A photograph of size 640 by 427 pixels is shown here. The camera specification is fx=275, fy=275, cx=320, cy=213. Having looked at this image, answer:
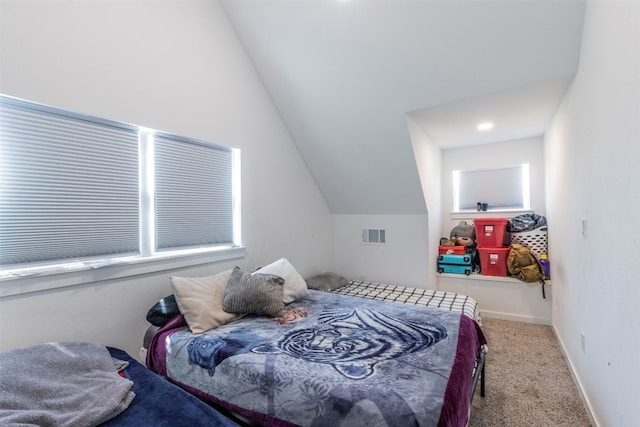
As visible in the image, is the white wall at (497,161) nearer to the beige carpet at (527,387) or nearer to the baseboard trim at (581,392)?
the beige carpet at (527,387)

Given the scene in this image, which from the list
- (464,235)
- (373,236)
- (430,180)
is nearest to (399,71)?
(430,180)

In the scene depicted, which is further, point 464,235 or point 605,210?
point 464,235

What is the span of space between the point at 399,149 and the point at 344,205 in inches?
52.3

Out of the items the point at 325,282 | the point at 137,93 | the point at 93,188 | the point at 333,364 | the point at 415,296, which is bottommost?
the point at 415,296

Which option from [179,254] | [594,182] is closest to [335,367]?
[179,254]

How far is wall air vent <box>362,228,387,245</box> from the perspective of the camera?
13.2 ft

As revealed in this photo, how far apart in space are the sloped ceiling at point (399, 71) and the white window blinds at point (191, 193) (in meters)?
1.17

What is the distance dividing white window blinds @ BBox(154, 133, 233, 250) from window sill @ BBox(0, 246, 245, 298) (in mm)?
151

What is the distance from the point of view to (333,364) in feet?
4.72

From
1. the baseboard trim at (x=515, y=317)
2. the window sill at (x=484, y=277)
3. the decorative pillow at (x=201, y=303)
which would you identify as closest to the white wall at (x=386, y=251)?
the window sill at (x=484, y=277)

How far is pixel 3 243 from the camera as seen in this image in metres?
1.55

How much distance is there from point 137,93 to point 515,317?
15.2 feet

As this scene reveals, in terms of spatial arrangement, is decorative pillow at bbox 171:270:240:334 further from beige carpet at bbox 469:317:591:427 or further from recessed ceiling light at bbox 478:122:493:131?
recessed ceiling light at bbox 478:122:493:131

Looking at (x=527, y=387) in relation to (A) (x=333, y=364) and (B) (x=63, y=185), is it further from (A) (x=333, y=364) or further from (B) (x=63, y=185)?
(B) (x=63, y=185)
